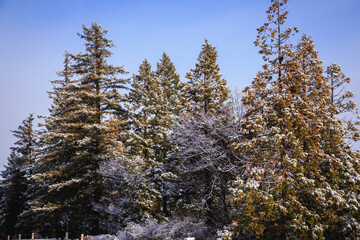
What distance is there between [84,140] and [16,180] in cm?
1741

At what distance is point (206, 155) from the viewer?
52.6 feet

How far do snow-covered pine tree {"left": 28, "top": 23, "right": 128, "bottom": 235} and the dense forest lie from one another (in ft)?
0.28

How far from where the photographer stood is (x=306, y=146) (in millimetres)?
10695

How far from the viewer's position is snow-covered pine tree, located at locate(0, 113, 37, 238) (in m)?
29.0

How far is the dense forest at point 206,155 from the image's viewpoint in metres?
9.91

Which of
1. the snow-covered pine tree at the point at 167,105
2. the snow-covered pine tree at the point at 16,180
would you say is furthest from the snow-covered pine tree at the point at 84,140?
the snow-covered pine tree at the point at 16,180

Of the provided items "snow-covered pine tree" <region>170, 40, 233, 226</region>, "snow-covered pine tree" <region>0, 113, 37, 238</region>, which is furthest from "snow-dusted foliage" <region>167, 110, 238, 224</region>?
"snow-covered pine tree" <region>0, 113, 37, 238</region>

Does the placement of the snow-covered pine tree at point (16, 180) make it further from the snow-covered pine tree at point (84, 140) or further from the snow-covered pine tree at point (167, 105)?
the snow-covered pine tree at point (167, 105)

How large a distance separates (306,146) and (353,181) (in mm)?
1997

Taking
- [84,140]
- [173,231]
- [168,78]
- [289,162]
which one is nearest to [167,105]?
[168,78]

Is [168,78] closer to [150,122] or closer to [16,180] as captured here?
[150,122]

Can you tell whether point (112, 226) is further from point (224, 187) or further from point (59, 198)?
point (224, 187)

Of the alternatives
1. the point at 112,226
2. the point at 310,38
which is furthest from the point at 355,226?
the point at 112,226

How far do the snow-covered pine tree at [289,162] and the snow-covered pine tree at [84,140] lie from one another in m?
11.6
